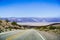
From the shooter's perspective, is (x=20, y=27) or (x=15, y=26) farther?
(x=20, y=27)

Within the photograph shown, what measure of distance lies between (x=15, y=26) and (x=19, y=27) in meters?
6.13

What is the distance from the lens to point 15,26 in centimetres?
9688

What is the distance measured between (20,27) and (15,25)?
5.79 m

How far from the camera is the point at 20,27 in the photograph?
103m

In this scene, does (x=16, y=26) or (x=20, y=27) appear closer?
(x=16, y=26)

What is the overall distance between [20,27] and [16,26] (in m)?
6.49

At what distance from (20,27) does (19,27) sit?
614mm

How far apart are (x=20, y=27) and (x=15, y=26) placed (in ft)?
21.7

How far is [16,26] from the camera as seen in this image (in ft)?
318

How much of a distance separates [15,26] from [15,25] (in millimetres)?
1098

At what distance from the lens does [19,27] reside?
10275cm

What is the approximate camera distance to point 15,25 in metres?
97.9
